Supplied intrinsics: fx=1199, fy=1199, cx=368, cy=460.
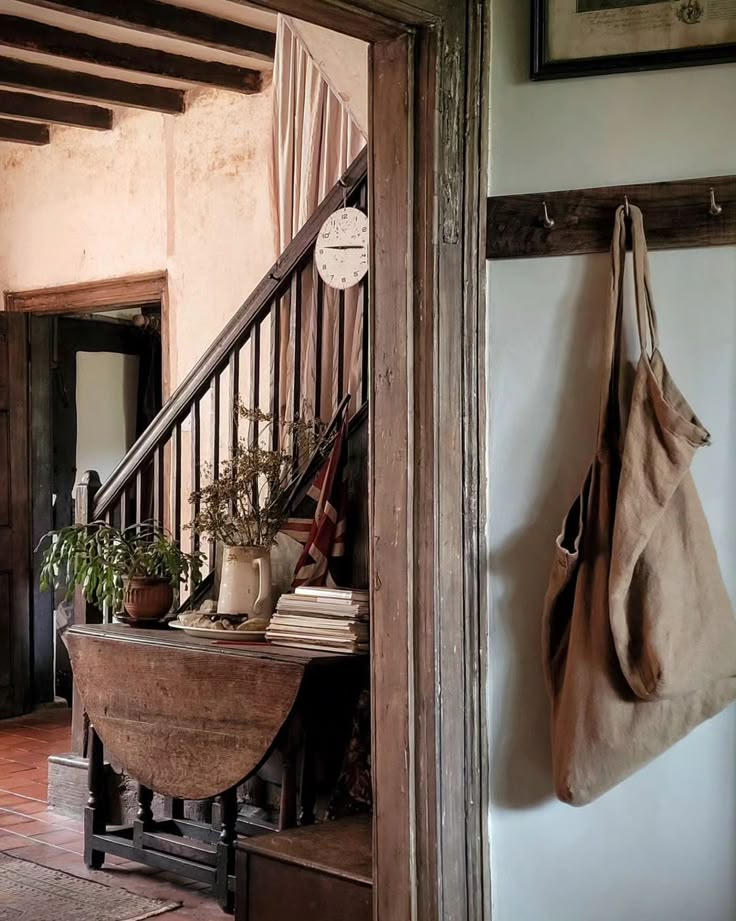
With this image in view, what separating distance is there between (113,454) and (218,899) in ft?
12.8

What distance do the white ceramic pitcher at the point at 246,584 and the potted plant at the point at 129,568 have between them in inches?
13.2

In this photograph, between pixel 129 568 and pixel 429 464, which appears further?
pixel 129 568

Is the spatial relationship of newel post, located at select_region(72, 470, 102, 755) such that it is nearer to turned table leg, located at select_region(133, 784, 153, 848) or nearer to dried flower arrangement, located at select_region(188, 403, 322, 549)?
turned table leg, located at select_region(133, 784, 153, 848)

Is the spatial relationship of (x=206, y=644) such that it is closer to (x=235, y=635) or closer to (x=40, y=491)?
(x=235, y=635)

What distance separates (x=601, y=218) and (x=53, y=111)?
3.91 meters

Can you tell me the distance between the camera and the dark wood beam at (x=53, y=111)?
213 inches

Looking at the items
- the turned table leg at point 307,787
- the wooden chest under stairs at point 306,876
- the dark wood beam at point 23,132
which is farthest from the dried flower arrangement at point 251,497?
the dark wood beam at point 23,132

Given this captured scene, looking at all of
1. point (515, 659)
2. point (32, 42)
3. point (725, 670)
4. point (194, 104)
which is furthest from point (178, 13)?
point (725, 670)

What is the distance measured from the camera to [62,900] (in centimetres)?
344

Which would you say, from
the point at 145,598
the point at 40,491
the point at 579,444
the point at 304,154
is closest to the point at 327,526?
the point at 145,598

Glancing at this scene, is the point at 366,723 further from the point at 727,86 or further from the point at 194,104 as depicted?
the point at 194,104

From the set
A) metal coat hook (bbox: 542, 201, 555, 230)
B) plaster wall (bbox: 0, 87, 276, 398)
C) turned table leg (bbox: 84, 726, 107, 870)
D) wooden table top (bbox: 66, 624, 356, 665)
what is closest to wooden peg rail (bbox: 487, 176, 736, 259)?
metal coat hook (bbox: 542, 201, 555, 230)

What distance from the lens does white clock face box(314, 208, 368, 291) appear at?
366cm

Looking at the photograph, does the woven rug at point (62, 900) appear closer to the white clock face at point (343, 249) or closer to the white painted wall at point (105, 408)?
the white clock face at point (343, 249)
